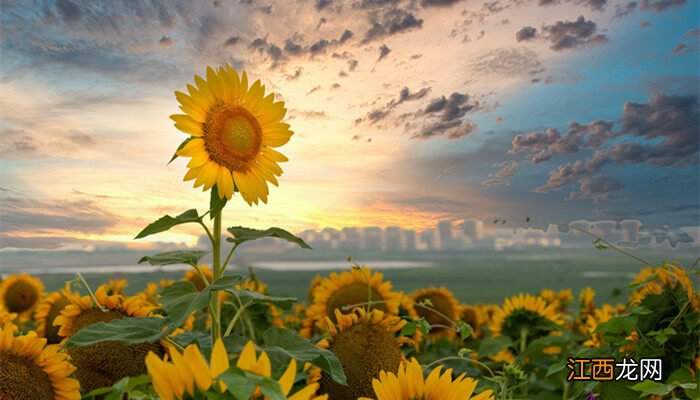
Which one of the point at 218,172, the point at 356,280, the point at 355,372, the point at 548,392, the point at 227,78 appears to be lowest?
the point at 548,392

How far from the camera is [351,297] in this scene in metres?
1.89

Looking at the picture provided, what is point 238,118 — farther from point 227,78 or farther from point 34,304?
point 34,304

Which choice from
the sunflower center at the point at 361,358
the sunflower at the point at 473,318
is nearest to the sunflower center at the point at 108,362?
the sunflower center at the point at 361,358

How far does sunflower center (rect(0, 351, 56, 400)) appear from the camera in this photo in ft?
3.37

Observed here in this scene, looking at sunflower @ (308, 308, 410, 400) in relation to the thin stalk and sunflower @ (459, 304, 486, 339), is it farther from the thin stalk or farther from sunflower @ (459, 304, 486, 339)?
sunflower @ (459, 304, 486, 339)

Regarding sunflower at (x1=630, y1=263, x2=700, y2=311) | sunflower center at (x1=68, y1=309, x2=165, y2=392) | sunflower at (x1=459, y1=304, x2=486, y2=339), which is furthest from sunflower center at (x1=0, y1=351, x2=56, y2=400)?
sunflower at (x1=459, y1=304, x2=486, y2=339)

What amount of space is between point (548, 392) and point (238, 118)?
119 cm

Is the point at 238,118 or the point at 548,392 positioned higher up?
the point at 238,118

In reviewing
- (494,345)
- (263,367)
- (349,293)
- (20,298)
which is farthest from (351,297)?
(20,298)

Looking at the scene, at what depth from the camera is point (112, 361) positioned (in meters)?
1.17

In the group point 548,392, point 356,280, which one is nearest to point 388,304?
point 356,280

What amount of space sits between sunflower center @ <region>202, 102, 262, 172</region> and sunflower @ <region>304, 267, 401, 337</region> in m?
0.83

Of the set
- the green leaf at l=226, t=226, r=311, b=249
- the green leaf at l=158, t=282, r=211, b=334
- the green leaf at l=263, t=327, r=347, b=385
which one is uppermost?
the green leaf at l=226, t=226, r=311, b=249

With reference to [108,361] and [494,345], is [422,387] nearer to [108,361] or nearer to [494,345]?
[108,361]
